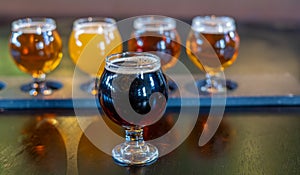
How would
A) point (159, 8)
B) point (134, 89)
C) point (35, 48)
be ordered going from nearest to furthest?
1. point (134, 89)
2. point (35, 48)
3. point (159, 8)

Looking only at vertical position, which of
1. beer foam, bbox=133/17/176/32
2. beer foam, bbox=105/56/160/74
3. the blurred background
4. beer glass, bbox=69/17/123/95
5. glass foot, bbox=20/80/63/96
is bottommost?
the blurred background

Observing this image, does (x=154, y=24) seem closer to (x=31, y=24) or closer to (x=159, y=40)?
(x=159, y=40)

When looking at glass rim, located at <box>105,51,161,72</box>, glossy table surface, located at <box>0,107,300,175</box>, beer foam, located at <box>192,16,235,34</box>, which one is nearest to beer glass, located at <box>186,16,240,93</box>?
beer foam, located at <box>192,16,235,34</box>

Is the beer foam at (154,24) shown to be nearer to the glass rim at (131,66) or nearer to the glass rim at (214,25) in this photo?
the glass rim at (214,25)

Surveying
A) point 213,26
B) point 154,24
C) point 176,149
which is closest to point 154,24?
point 154,24

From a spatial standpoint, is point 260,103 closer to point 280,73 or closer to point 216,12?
→ point 280,73

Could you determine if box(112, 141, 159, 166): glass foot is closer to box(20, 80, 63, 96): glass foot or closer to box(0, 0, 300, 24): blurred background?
box(20, 80, 63, 96): glass foot
